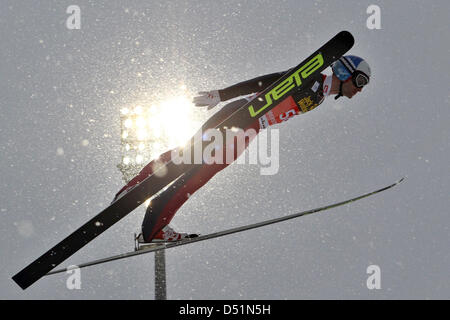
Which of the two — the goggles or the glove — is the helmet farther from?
the glove

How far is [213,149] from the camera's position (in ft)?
13.3

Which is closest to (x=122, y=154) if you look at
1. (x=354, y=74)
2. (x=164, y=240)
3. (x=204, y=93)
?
(x=164, y=240)

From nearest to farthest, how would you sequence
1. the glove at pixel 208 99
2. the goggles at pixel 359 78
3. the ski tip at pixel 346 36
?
the ski tip at pixel 346 36, the goggles at pixel 359 78, the glove at pixel 208 99

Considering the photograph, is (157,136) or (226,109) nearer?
(226,109)

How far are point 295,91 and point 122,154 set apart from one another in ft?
19.8

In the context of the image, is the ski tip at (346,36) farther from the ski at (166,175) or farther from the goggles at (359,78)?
the goggles at (359,78)

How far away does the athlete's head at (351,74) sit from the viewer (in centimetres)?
409

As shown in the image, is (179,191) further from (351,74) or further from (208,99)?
(351,74)

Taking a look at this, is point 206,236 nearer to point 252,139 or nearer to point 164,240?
point 164,240

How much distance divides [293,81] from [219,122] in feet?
2.38

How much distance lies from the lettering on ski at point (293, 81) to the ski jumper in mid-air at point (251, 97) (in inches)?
6.2

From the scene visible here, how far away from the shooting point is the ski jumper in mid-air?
4.10m

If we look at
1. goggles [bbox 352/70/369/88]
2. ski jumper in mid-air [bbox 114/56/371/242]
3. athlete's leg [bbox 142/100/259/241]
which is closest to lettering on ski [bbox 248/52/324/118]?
ski jumper in mid-air [bbox 114/56/371/242]

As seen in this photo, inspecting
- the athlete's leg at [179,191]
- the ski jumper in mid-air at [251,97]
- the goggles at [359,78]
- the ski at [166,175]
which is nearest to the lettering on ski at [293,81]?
the ski at [166,175]
